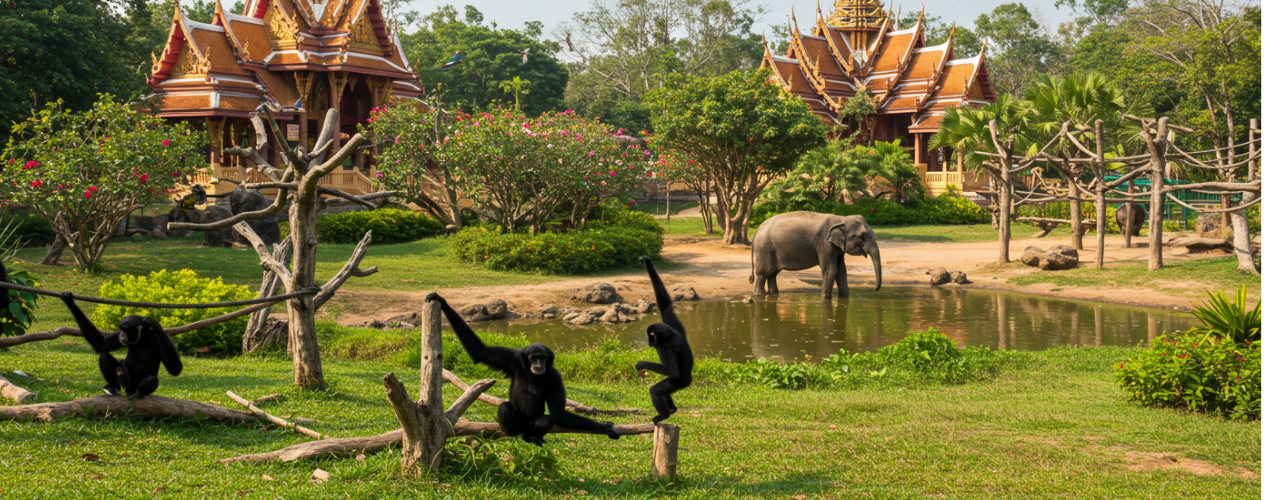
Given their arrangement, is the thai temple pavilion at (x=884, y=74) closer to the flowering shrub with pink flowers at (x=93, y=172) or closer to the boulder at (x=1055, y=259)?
the boulder at (x=1055, y=259)

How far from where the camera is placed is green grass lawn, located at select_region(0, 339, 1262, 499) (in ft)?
15.5

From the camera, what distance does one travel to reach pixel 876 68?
128 feet

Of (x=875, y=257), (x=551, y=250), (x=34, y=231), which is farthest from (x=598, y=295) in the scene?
(x=34, y=231)

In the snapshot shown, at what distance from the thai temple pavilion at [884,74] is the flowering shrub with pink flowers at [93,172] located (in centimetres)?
2471

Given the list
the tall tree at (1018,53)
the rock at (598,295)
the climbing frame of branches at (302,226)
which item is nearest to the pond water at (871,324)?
the rock at (598,295)

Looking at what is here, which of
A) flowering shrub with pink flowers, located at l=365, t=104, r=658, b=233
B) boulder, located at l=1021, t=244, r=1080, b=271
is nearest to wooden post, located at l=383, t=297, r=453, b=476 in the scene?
flowering shrub with pink flowers, located at l=365, t=104, r=658, b=233

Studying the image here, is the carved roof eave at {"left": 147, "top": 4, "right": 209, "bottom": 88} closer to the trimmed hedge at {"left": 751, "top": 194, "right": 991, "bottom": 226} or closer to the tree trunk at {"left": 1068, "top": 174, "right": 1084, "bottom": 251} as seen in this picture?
Answer: the trimmed hedge at {"left": 751, "top": 194, "right": 991, "bottom": 226}

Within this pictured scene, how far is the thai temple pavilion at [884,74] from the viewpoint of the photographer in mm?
36562

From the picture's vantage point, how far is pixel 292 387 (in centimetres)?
713

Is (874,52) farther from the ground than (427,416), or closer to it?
farther from the ground

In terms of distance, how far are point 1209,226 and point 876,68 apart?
681 inches

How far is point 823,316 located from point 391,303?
7006mm

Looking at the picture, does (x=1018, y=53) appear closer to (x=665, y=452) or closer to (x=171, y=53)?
(x=171, y=53)

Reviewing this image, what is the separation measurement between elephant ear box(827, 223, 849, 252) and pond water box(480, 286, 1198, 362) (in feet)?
3.45
